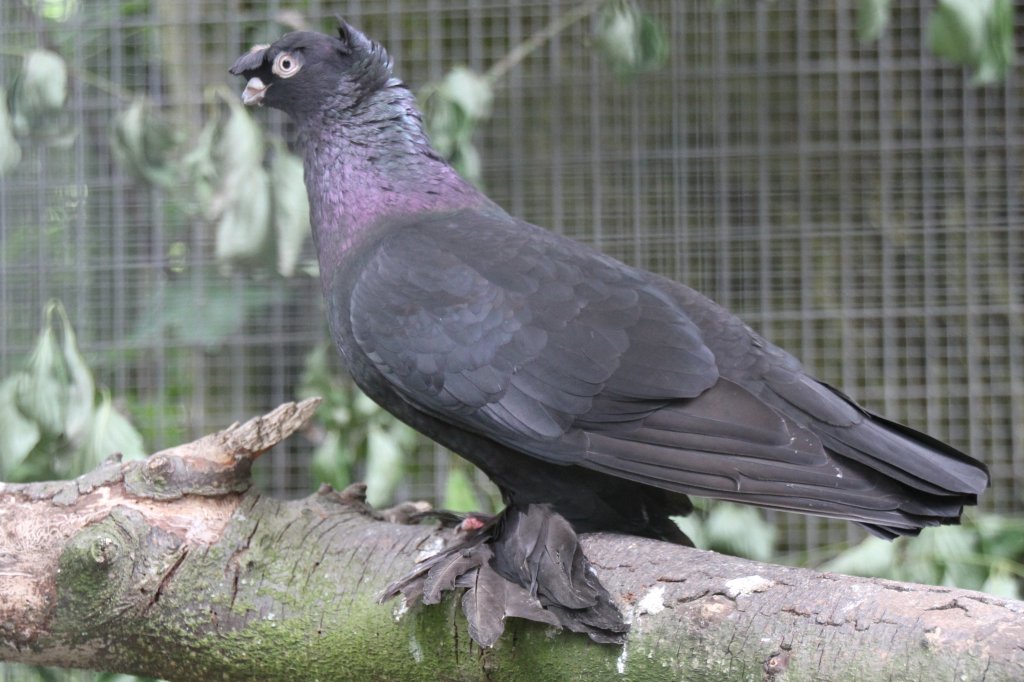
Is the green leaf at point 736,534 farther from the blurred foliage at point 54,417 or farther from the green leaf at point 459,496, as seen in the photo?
the blurred foliage at point 54,417

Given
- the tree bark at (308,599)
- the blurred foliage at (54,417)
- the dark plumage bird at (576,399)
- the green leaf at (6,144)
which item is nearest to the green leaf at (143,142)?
the green leaf at (6,144)

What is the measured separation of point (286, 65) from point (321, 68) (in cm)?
6

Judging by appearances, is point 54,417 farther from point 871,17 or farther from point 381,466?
point 871,17

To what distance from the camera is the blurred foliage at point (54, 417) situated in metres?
2.12

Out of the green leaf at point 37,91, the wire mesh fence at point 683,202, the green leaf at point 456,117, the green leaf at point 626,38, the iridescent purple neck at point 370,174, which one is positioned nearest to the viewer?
the iridescent purple neck at point 370,174

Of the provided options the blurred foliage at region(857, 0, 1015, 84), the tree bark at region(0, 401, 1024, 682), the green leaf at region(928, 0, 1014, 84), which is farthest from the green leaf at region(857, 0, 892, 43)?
the tree bark at region(0, 401, 1024, 682)

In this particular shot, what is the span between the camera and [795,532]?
11.2 ft

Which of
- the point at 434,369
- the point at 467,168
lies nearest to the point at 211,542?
the point at 434,369

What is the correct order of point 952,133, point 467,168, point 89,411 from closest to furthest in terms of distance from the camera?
point 89,411
point 467,168
point 952,133

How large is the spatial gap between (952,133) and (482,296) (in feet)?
7.17

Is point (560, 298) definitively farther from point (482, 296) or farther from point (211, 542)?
point (211, 542)

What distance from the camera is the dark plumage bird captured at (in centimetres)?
144

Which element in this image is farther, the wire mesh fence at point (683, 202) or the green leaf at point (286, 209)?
the wire mesh fence at point (683, 202)

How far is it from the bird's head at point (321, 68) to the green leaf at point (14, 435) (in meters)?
0.75
